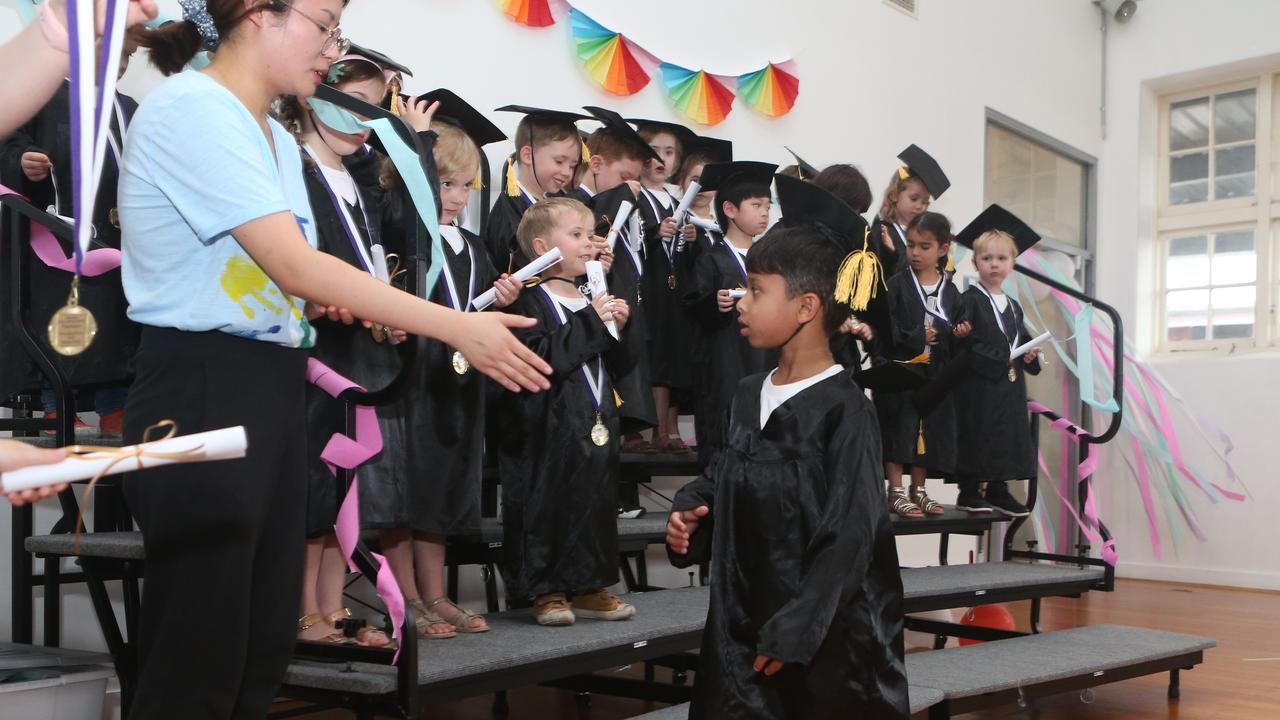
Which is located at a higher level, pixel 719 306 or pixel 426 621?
pixel 719 306

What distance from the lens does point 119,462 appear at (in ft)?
3.40

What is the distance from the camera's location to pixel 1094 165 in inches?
353

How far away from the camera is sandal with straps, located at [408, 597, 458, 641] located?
2865mm

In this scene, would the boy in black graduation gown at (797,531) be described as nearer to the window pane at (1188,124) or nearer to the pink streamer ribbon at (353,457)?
the pink streamer ribbon at (353,457)

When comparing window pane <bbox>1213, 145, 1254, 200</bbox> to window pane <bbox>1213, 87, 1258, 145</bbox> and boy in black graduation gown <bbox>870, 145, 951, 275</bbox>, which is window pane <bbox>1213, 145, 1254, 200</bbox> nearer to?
window pane <bbox>1213, 87, 1258, 145</bbox>

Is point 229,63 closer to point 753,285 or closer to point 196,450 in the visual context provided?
point 196,450

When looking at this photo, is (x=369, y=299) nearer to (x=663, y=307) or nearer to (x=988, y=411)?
(x=663, y=307)

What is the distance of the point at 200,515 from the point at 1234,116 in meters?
8.95

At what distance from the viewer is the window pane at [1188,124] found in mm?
8812

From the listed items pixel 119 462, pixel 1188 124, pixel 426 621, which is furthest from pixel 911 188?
pixel 1188 124

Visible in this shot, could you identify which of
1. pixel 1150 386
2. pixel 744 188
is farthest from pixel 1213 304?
pixel 744 188

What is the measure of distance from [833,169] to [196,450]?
4081mm

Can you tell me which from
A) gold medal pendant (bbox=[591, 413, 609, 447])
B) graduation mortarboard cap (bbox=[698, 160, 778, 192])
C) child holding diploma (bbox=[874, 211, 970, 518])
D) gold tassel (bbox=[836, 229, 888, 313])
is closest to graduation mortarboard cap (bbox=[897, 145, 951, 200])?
child holding diploma (bbox=[874, 211, 970, 518])

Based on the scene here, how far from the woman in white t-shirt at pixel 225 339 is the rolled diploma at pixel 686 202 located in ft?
8.96
